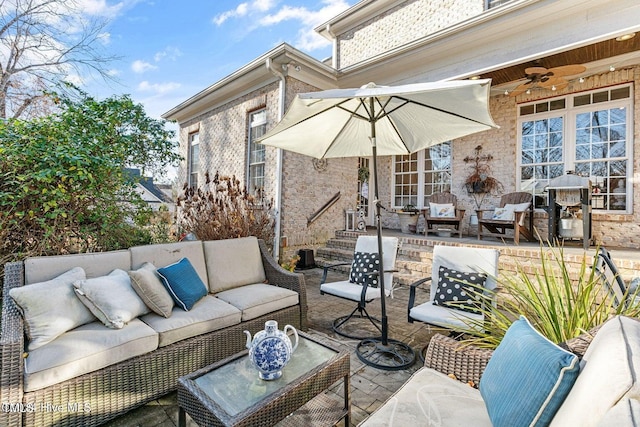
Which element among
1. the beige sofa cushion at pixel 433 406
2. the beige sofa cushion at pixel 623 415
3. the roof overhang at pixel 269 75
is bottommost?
the beige sofa cushion at pixel 433 406

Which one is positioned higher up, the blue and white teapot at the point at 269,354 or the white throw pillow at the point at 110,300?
the white throw pillow at the point at 110,300

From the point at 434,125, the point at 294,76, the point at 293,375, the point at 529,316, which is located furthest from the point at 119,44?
the point at 529,316

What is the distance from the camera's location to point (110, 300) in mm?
2133

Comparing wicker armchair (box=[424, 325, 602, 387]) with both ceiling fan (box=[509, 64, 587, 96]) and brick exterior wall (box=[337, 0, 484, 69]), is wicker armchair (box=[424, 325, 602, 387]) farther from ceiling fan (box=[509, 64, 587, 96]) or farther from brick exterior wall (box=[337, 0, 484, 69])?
brick exterior wall (box=[337, 0, 484, 69])

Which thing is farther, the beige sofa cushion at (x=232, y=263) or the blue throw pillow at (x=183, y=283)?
the beige sofa cushion at (x=232, y=263)

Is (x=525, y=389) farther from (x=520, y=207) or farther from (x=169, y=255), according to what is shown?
(x=520, y=207)

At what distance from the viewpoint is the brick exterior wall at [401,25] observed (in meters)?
6.58

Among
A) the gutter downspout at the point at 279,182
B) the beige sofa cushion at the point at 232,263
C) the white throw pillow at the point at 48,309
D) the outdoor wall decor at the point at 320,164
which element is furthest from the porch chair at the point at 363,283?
the outdoor wall decor at the point at 320,164

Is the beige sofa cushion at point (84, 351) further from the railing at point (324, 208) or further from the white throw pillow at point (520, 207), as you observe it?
the white throw pillow at point (520, 207)

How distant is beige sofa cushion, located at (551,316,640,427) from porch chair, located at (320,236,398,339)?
205 centimetres

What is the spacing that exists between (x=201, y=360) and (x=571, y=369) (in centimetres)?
227

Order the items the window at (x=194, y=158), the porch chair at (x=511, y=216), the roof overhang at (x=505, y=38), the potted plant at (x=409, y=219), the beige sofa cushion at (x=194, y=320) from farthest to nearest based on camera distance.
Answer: the window at (x=194, y=158) < the potted plant at (x=409, y=219) < the porch chair at (x=511, y=216) < the roof overhang at (x=505, y=38) < the beige sofa cushion at (x=194, y=320)

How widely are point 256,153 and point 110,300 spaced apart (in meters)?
5.25

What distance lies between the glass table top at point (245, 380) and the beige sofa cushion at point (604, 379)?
1.22 metres
